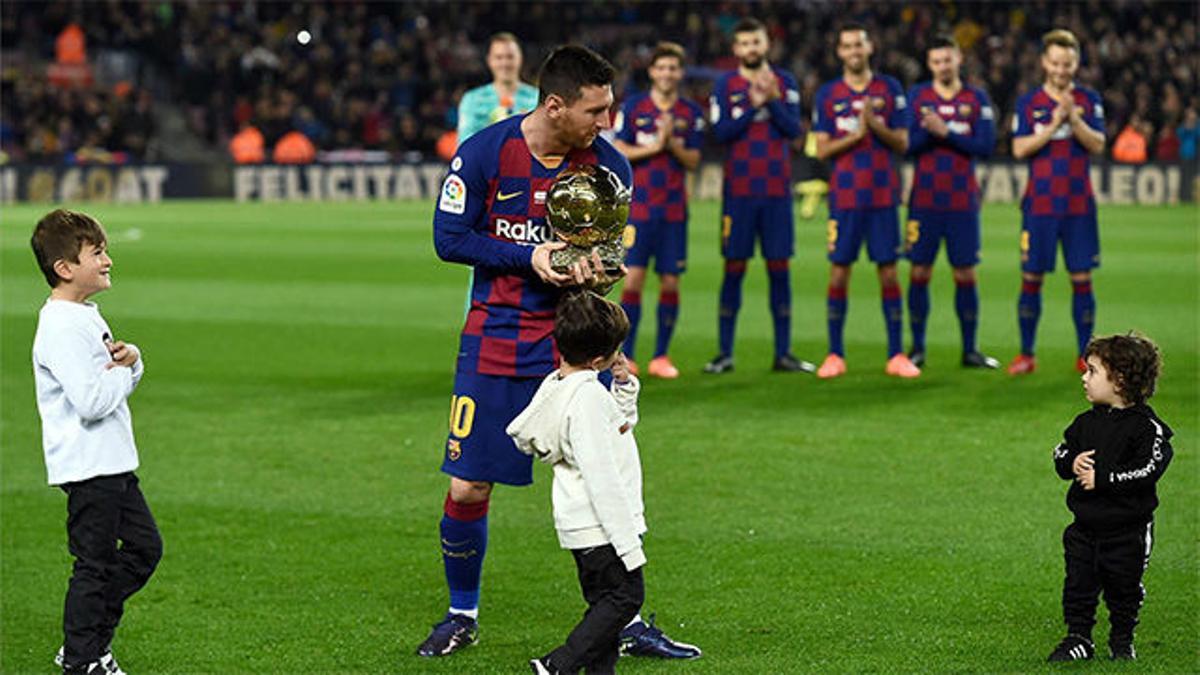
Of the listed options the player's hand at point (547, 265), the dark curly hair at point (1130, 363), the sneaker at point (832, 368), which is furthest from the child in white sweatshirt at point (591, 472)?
the sneaker at point (832, 368)

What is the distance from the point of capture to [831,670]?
5.84 meters

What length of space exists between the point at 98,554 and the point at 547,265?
1563mm

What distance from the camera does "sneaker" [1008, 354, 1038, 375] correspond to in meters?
12.5

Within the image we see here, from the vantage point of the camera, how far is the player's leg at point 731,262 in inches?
502

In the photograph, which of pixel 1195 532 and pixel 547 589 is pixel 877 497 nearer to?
A: pixel 1195 532

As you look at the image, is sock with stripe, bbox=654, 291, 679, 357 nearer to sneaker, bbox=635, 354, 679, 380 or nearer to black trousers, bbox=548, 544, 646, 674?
sneaker, bbox=635, 354, 679, 380

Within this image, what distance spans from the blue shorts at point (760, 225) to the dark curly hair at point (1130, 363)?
704 cm

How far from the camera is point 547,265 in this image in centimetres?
573

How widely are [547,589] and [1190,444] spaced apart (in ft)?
14.0

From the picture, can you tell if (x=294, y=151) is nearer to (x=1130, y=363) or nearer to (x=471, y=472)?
(x=471, y=472)

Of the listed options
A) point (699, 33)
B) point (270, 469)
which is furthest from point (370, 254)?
point (699, 33)

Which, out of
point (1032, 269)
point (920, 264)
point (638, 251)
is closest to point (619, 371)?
point (638, 251)

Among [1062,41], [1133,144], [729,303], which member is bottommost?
[729,303]

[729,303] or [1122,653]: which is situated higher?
[729,303]
